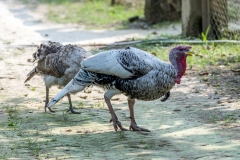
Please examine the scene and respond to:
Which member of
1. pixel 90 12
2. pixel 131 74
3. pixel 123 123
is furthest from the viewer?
pixel 90 12

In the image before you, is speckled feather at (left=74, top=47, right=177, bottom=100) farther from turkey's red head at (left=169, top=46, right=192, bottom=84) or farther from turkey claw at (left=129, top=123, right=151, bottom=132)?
turkey claw at (left=129, top=123, right=151, bottom=132)

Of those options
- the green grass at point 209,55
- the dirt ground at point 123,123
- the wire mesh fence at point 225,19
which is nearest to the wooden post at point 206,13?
the wire mesh fence at point 225,19

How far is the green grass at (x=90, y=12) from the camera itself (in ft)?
50.2

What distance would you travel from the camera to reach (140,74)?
20.0 ft

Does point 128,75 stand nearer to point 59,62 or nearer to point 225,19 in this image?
point 59,62

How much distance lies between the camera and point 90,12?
17062 mm

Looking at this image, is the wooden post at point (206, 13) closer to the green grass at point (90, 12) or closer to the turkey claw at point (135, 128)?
the green grass at point (90, 12)

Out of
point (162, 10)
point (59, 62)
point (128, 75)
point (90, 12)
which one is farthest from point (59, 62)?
point (90, 12)

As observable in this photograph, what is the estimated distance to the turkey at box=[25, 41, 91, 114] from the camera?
7004mm

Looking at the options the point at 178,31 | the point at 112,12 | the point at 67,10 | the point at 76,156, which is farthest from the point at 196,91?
the point at 67,10

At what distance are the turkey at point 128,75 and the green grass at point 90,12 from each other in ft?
27.5

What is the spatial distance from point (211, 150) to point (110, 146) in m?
1.02

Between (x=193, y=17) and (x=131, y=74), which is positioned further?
(x=193, y=17)

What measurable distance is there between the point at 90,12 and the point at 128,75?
441 inches
